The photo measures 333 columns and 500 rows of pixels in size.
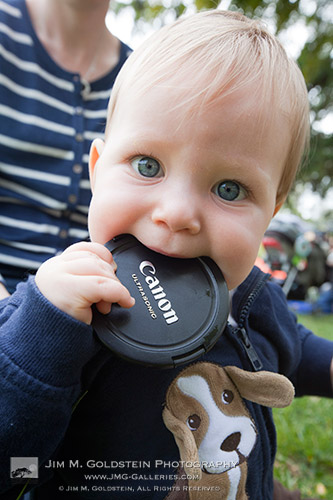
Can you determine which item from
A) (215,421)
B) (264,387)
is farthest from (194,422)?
(264,387)

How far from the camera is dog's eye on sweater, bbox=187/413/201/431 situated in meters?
0.87

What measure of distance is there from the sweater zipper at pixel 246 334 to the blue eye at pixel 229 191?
285mm

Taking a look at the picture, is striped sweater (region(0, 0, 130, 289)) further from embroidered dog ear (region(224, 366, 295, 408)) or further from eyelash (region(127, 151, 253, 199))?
embroidered dog ear (region(224, 366, 295, 408))

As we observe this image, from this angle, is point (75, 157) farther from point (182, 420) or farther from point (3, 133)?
point (182, 420)

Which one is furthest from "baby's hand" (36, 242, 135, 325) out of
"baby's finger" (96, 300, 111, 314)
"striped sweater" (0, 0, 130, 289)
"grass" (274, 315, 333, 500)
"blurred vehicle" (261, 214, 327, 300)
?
"blurred vehicle" (261, 214, 327, 300)

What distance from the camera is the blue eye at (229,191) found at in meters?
0.87

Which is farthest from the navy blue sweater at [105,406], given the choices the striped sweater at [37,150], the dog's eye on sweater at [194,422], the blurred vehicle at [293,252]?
the blurred vehicle at [293,252]

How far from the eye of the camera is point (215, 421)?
892 millimetres

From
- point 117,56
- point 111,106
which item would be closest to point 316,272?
point 117,56

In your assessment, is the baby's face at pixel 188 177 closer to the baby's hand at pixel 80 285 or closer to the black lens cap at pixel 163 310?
the black lens cap at pixel 163 310

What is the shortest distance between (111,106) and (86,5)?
0.81 m

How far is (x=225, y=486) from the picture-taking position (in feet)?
2.84

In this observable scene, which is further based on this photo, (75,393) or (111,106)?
(111,106)

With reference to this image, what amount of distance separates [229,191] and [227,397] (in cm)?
44
